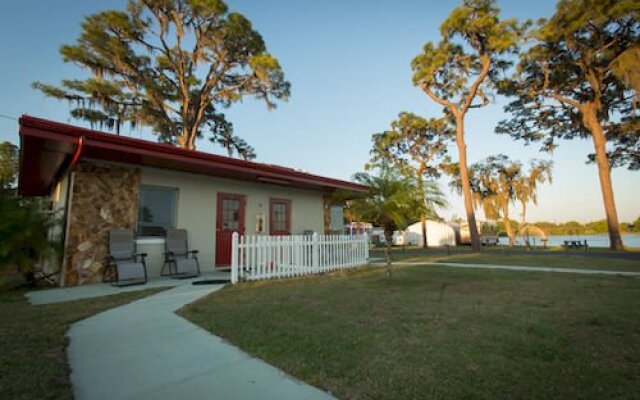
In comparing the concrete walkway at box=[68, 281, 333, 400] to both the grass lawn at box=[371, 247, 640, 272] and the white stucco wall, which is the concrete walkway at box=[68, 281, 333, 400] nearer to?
the white stucco wall

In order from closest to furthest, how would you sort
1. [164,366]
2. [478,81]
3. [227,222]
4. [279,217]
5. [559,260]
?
[164,366] < [227,222] < [279,217] < [559,260] < [478,81]

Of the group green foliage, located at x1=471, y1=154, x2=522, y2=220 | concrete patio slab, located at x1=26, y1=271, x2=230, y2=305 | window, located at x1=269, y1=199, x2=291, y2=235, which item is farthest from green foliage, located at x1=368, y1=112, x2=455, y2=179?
A: concrete patio slab, located at x1=26, y1=271, x2=230, y2=305

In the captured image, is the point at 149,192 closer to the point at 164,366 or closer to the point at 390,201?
the point at 390,201

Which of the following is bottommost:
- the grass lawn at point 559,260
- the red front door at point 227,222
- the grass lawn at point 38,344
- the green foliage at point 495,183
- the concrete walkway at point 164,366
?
the grass lawn at point 559,260

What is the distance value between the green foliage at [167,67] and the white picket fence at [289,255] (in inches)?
509

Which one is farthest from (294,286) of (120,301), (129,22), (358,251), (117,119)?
(129,22)

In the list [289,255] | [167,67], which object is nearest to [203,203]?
[289,255]

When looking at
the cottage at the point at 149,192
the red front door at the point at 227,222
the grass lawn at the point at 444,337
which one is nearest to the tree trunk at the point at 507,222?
the cottage at the point at 149,192

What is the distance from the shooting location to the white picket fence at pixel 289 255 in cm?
647

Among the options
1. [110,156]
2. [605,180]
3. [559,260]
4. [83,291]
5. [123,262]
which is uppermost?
[605,180]

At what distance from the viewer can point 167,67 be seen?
17.1m

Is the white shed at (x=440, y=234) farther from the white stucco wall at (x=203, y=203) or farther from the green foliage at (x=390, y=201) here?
the green foliage at (x=390, y=201)

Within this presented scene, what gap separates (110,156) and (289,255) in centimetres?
454

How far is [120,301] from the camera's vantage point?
15.3 ft
